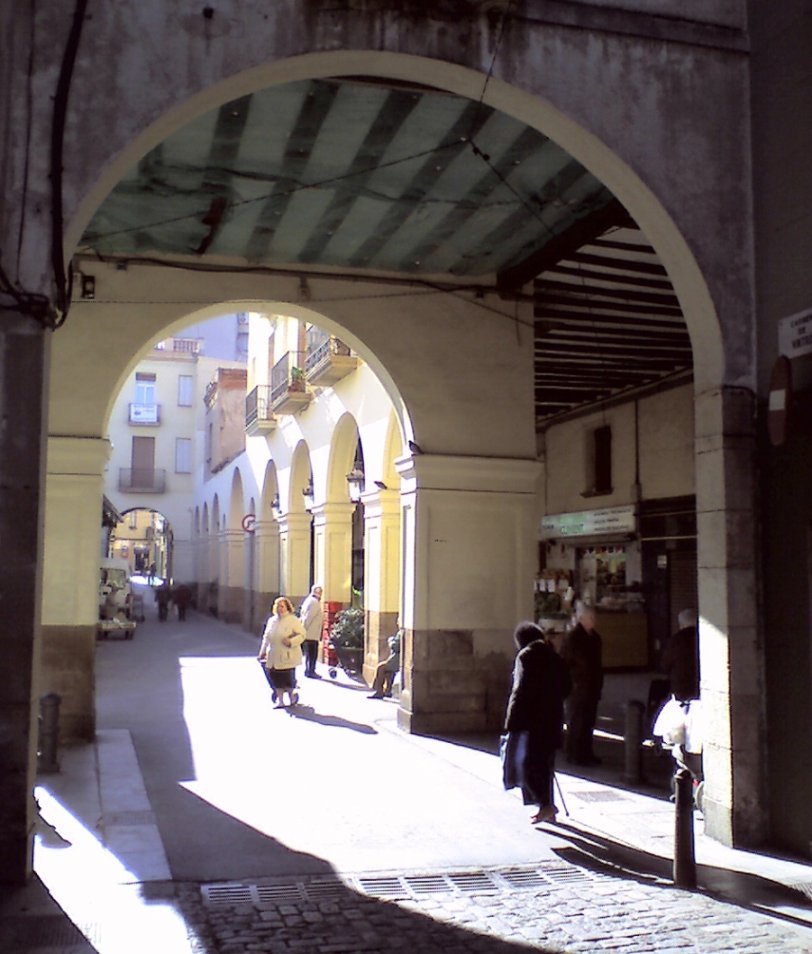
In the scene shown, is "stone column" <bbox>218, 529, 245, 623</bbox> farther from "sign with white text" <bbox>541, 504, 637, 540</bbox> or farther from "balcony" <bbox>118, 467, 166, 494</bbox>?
"balcony" <bbox>118, 467, 166, 494</bbox>

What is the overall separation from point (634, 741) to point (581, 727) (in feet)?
3.22

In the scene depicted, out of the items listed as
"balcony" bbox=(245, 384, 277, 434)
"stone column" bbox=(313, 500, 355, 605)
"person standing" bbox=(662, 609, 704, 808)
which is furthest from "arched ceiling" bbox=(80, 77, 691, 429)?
"balcony" bbox=(245, 384, 277, 434)

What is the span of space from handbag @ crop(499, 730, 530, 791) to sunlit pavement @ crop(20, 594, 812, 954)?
1.19ft

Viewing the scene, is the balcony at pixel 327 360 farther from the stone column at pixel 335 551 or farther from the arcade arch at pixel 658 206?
the arcade arch at pixel 658 206

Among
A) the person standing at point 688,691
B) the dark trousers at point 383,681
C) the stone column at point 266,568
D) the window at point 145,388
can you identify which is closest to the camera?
the person standing at point 688,691

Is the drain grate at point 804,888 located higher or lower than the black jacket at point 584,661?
lower

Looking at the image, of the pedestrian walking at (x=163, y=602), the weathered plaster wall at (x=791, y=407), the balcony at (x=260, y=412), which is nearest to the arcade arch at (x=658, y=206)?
the weathered plaster wall at (x=791, y=407)

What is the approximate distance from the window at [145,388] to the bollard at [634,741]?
1687 inches

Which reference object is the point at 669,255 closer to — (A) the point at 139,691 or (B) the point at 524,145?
(B) the point at 524,145

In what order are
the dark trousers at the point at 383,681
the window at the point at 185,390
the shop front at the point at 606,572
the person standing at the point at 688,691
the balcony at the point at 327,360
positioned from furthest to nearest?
the window at the point at 185,390
the shop front at the point at 606,572
the balcony at the point at 327,360
the dark trousers at the point at 383,681
the person standing at the point at 688,691

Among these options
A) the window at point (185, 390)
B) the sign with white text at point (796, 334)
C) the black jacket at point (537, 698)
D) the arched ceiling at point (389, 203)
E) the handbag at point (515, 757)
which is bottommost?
the handbag at point (515, 757)

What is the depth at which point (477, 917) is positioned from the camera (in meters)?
5.83

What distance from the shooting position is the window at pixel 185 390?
164ft

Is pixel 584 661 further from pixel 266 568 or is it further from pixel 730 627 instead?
pixel 266 568
